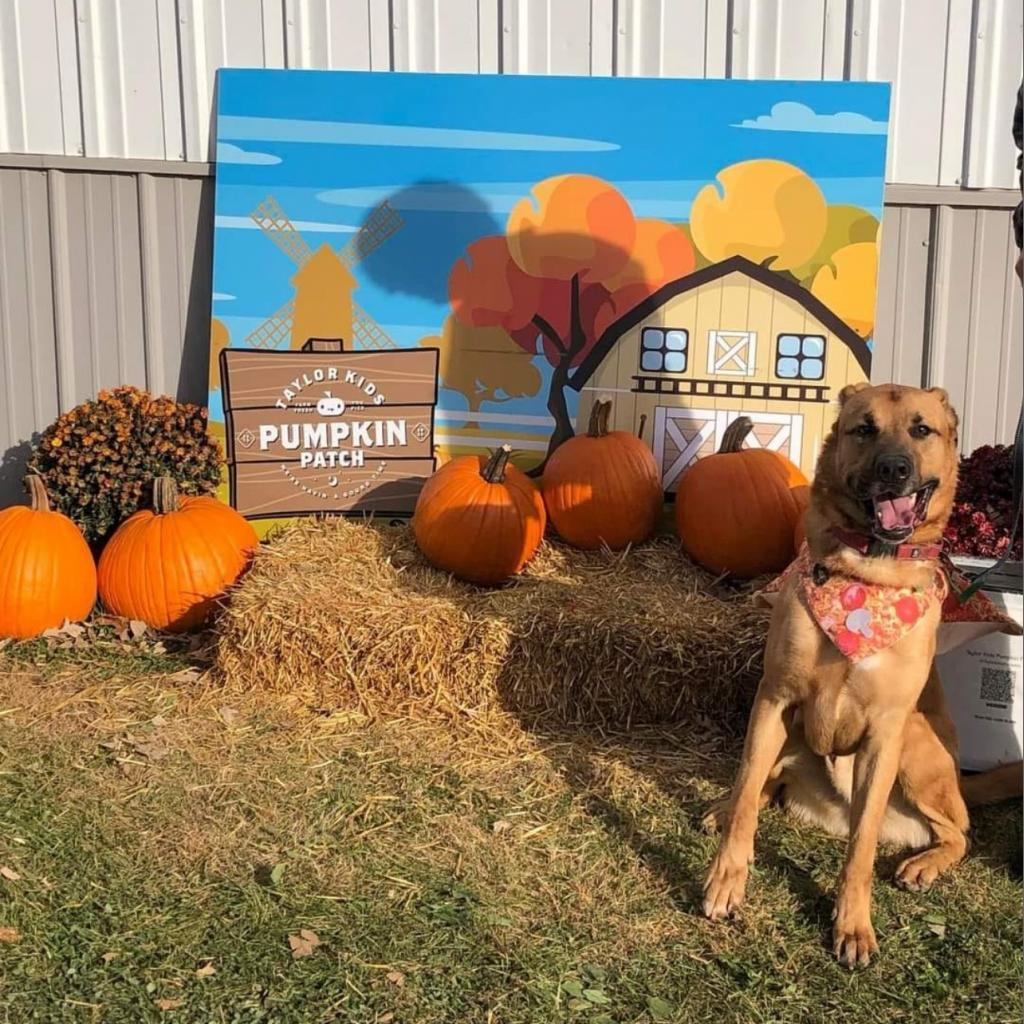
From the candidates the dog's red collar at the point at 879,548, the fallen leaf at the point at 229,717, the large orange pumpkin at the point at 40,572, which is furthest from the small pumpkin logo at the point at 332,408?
the dog's red collar at the point at 879,548

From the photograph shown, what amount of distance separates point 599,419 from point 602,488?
0.40 m

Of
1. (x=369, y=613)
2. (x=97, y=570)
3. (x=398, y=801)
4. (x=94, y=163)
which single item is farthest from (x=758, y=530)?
(x=94, y=163)

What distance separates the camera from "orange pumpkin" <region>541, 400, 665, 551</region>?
478 centimetres

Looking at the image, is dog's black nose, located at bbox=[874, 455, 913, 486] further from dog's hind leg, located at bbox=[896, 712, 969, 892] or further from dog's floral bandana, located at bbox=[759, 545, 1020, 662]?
dog's hind leg, located at bbox=[896, 712, 969, 892]

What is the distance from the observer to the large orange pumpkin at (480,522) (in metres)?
4.53

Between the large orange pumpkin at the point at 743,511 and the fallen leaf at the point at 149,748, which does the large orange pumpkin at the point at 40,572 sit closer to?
the fallen leaf at the point at 149,748

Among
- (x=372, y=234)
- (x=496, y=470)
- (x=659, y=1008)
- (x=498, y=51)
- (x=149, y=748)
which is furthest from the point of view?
(x=372, y=234)

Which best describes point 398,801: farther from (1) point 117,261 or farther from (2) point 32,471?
(1) point 117,261

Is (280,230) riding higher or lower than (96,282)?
higher

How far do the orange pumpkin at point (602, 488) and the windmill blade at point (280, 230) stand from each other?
192 cm

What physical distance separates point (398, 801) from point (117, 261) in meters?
3.79

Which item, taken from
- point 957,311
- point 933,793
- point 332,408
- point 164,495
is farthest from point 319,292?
point 933,793

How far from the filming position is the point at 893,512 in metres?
2.88

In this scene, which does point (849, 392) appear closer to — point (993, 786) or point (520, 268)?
point (993, 786)
